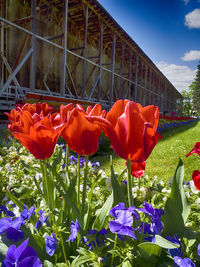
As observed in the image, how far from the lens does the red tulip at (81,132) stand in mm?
780

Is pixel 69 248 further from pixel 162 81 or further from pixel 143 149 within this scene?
pixel 162 81

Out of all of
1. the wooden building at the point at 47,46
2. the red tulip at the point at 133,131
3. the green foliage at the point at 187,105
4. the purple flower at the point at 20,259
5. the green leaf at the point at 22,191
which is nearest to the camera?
the purple flower at the point at 20,259

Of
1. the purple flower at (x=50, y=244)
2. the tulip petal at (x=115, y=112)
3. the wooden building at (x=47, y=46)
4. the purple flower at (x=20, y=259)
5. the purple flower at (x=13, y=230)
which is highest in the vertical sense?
the wooden building at (x=47, y=46)

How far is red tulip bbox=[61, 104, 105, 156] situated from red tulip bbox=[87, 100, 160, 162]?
0.17 ft

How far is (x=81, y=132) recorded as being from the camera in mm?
802

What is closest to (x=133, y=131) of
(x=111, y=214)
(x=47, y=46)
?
(x=111, y=214)

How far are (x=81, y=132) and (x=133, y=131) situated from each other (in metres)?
0.19

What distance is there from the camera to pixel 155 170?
3.96 m

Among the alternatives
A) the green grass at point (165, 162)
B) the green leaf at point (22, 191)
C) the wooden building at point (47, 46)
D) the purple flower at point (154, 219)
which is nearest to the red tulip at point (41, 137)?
the purple flower at point (154, 219)

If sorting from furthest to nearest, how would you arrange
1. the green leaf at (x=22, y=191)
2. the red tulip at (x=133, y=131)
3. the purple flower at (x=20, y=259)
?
the green leaf at (x=22, y=191) < the red tulip at (x=133, y=131) < the purple flower at (x=20, y=259)

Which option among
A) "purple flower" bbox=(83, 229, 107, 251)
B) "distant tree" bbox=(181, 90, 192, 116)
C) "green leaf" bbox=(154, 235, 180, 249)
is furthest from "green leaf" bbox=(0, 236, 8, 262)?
"distant tree" bbox=(181, 90, 192, 116)

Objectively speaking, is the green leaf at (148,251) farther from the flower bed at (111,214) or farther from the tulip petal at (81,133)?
the tulip petal at (81,133)

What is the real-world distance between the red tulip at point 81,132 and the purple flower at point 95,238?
0.28 metres

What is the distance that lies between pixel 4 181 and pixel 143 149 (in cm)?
180
